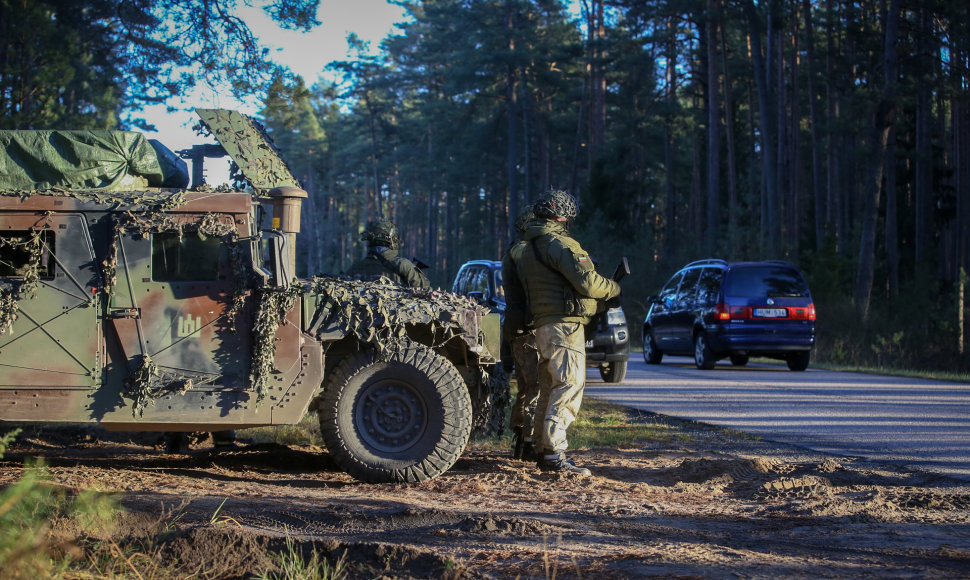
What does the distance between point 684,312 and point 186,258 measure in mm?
13227

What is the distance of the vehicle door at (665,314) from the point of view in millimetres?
19188

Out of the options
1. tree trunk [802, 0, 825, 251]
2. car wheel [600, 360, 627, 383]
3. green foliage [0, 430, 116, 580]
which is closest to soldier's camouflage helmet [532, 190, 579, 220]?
green foliage [0, 430, 116, 580]

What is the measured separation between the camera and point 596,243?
35.2 metres

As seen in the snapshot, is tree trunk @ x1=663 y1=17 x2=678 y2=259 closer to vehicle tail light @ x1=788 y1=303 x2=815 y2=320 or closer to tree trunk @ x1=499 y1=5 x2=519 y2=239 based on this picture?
tree trunk @ x1=499 y1=5 x2=519 y2=239

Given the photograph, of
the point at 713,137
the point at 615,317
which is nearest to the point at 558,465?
the point at 615,317

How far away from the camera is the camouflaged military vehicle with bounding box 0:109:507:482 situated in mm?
6551

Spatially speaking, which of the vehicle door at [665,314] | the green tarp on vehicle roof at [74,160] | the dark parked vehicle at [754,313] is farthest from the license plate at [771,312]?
the green tarp on vehicle roof at [74,160]

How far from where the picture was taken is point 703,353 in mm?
17859

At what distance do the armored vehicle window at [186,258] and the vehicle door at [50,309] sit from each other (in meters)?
0.46

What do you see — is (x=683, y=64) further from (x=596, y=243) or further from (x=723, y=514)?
(x=723, y=514)

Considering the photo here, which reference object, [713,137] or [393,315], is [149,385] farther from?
[713,137]

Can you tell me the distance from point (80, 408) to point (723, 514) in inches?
167

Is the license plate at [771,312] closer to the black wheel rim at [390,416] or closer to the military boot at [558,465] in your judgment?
the military boot at [558,465]

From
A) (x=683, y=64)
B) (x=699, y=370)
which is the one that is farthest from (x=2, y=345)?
(x=683, y=64)
